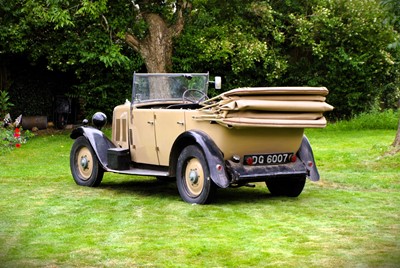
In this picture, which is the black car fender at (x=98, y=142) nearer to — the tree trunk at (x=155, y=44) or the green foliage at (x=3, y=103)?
the green foliage at (x=3, y=103)

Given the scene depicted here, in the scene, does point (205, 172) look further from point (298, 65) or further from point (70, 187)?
point (298, 65)

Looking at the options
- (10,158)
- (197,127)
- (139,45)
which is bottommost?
(10,158)

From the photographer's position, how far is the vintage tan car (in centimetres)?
800

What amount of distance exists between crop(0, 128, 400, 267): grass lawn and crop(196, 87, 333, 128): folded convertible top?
0.90m

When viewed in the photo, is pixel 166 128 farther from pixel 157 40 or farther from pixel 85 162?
pixel 157 40

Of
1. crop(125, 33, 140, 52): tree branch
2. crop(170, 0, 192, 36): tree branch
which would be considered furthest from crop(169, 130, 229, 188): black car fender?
crop(170, 0, 192, 36): tree branch

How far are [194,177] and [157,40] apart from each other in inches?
467

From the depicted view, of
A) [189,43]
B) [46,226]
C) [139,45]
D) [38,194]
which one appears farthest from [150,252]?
[189,43]

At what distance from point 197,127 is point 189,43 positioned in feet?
41.7

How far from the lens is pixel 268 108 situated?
801 centimetres

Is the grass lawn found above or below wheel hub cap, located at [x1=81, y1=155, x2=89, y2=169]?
below

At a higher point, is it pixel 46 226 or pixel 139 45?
pixel 139 45

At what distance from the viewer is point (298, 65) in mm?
22766

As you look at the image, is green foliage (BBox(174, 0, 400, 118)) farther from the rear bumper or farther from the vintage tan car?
the rear bumper
